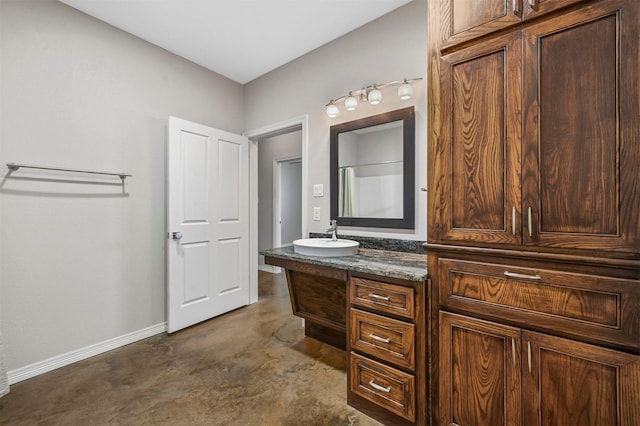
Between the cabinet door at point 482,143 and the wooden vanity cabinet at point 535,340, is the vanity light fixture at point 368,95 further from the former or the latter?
the wooden vanity cabinet at point 535,340

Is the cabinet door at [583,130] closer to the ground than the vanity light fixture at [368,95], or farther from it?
closer to the ground

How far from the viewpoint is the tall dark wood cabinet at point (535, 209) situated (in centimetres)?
98

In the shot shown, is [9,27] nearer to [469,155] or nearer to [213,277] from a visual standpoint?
[213,277]

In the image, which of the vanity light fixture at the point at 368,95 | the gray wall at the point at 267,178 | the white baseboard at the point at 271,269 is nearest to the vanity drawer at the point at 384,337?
the vanity light fixture at the point at 368,95

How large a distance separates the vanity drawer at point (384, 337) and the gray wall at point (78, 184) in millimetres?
2045

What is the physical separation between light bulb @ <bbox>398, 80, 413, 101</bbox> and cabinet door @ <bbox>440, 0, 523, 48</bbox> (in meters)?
0.61

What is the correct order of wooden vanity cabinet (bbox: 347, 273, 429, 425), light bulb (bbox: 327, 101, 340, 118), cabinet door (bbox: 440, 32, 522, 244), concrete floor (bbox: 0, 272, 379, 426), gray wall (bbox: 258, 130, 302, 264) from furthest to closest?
gray wall (bbox: 258, 130, 302, 264) < light bulb (bbox: 327, 101, 340, 118) < concrete floor (bbox: 0, 272, 379, 426) < wooden vanity cabinet (bbox: 347, 273, 429, 425) < cabinet door (bbox: 440, 32, 522, 244)

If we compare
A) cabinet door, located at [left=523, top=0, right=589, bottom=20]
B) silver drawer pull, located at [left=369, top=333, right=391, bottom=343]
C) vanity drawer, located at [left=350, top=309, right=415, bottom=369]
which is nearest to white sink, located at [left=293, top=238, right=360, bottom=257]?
vanity drawer, located at [left=350, top=309, right=415, bottom=369]

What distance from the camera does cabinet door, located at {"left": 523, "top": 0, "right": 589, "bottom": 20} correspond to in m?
1.06

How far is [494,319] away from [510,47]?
1.15 metres

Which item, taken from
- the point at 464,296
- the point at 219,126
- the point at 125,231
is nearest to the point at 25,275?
the point at 125,231

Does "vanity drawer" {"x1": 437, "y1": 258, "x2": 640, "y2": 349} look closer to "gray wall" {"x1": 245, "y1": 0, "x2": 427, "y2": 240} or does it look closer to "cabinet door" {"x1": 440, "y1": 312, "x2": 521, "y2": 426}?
"cabinet door" {"x1": 440, "y1": 312, "x2": 521, "y2": 426}

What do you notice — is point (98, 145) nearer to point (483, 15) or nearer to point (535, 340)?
point (483, 15)

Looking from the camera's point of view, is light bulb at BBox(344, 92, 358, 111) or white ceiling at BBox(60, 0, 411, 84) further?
light bulb at BBox(344, 92, 358, 111)
